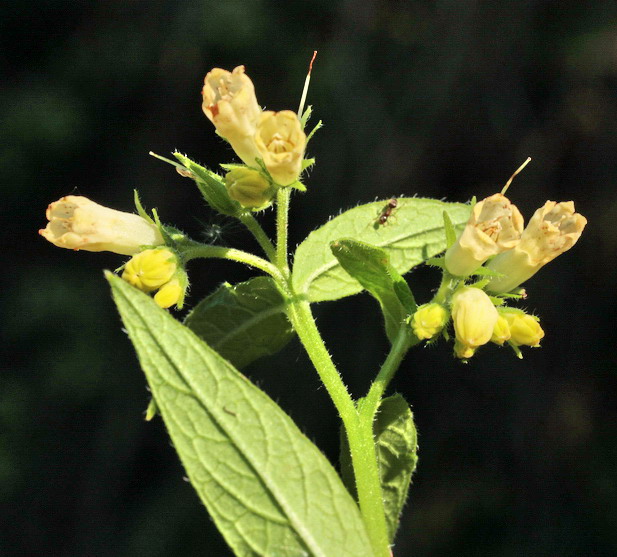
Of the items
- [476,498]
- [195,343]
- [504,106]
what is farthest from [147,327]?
[504,106]

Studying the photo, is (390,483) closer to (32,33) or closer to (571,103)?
(571,103)

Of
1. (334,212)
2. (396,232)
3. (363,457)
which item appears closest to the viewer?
(363,457)

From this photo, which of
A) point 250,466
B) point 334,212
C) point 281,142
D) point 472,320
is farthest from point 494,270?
point 334,212

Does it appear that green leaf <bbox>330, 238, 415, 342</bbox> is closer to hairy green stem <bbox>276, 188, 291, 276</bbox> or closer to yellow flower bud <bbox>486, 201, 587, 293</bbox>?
hairy green stem <bbox>276, 188, 291, 276</bbox>

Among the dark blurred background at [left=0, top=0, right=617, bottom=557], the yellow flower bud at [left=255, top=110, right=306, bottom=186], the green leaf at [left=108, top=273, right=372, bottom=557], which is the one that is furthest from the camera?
the dark blurred background at [left=0, top=0, right=617, bottom=557]

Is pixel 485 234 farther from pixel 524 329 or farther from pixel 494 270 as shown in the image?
pixel 524 329

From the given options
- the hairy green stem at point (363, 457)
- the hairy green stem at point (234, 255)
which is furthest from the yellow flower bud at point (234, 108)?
the hairy green stem at point (363, 457)

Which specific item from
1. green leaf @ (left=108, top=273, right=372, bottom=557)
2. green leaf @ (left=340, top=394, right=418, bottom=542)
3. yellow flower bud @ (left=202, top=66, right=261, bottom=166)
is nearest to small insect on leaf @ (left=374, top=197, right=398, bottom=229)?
yellow flower bud @ (left=202, top=66, right=261, bottom=166)
